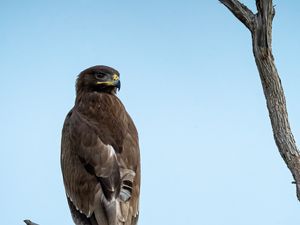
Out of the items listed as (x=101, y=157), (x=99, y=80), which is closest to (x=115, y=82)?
(x=99, y=80)

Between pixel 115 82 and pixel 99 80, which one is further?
pixel 99 80

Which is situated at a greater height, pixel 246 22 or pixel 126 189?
pixel 246 22

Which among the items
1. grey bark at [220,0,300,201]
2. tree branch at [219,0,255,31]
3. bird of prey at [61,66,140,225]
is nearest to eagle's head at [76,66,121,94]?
bird of prey at [61,66,140,225]

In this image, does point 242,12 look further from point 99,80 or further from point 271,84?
point 99,80

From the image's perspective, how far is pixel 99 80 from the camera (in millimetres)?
8266

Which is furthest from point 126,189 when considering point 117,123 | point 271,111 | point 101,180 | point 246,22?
point 246,22

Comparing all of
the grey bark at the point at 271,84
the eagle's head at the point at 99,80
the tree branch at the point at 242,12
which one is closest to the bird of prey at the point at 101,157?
the eagle's head at the point at 99,80

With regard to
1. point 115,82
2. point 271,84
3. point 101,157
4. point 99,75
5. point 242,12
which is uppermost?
point 242,12

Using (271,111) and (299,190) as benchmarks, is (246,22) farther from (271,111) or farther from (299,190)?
(299,190)

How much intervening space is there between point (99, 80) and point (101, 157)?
1.68 metres

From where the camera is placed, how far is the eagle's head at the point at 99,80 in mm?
8148

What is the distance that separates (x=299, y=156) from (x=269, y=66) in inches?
44.9

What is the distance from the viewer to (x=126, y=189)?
269 inches

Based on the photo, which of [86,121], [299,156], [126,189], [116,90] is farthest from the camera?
[116,90]
